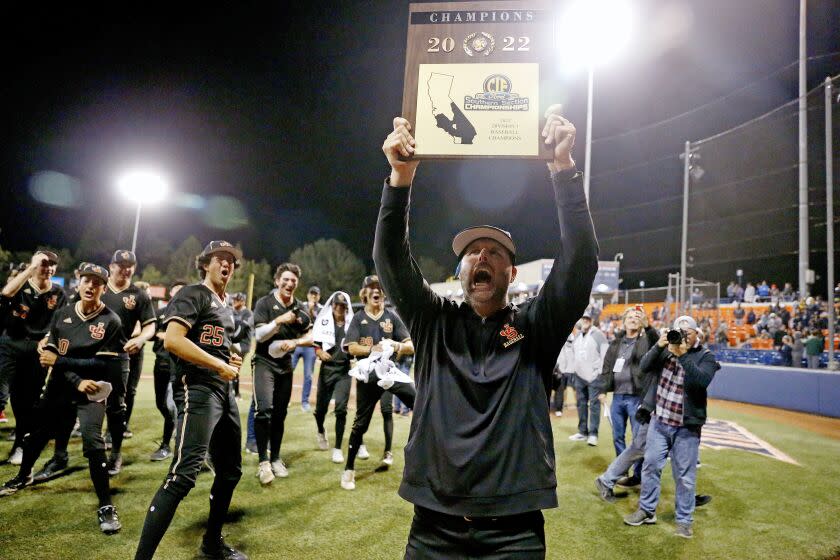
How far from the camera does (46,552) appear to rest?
363 cm

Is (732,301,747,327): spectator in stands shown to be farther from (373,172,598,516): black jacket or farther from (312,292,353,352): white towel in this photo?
(373,172,598,516): black jacket

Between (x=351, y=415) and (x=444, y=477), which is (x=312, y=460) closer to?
(x=351, y=415)

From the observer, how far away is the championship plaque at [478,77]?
1.95 meters

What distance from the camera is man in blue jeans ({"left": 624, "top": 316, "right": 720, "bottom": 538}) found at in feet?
16.0

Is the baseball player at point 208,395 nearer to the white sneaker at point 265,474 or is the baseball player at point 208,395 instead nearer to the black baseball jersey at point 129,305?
the white sneaker at point 265,474

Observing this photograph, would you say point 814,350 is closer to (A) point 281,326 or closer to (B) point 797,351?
(B) point 797,351

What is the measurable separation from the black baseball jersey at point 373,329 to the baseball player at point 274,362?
592mm

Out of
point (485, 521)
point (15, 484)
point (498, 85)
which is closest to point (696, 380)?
point (485, 521)

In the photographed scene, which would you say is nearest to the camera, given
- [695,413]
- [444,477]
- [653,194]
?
[444,477]

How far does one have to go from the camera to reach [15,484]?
15.8 ft

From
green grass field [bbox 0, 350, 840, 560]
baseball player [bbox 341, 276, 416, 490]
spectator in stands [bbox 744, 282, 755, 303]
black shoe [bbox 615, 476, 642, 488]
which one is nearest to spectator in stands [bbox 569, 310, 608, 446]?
green grass field [bbox 0, 350, 840, 560]

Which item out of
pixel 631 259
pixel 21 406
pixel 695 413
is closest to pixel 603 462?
pixel 695 413

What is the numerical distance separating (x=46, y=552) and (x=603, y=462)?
21.5 ft

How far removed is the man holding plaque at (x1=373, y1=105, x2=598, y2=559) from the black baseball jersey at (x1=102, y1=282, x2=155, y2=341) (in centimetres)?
512
